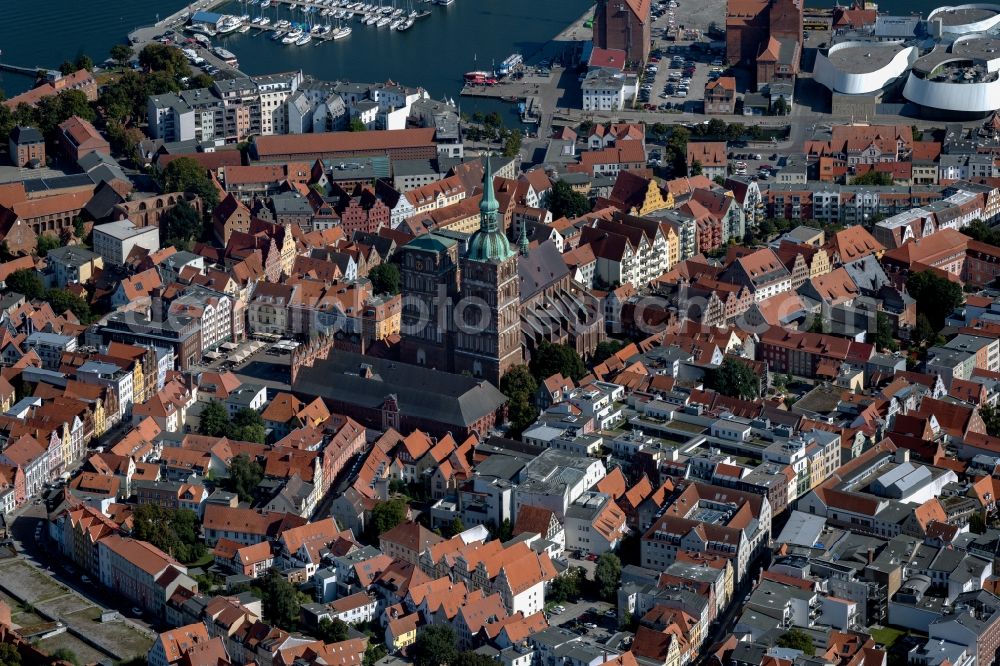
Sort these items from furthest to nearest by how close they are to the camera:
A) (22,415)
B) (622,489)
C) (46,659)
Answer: (22,415)
(622,489)
(46,659)

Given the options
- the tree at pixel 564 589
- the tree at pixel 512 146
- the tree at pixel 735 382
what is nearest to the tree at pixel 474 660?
the tree at pixel 564 589

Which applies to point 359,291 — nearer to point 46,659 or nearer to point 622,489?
point 622,489

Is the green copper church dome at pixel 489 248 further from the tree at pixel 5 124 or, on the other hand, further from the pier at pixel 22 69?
the pier at pixel 22 69

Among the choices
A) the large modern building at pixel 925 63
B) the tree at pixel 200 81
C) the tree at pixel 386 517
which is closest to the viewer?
the tree at pixel 386 517

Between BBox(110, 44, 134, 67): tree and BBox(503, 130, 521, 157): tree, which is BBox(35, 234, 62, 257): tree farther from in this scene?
BBox(110, 44, 134, 67): tree

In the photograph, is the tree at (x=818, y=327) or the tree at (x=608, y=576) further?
the tree at (x=818, y=327)

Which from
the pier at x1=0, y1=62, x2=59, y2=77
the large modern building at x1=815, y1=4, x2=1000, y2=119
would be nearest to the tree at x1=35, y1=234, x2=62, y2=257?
the pier at x1=0, y1=62, x2=59, y2=77

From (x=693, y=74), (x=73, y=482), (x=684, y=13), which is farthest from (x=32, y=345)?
(x=684, y=13)
